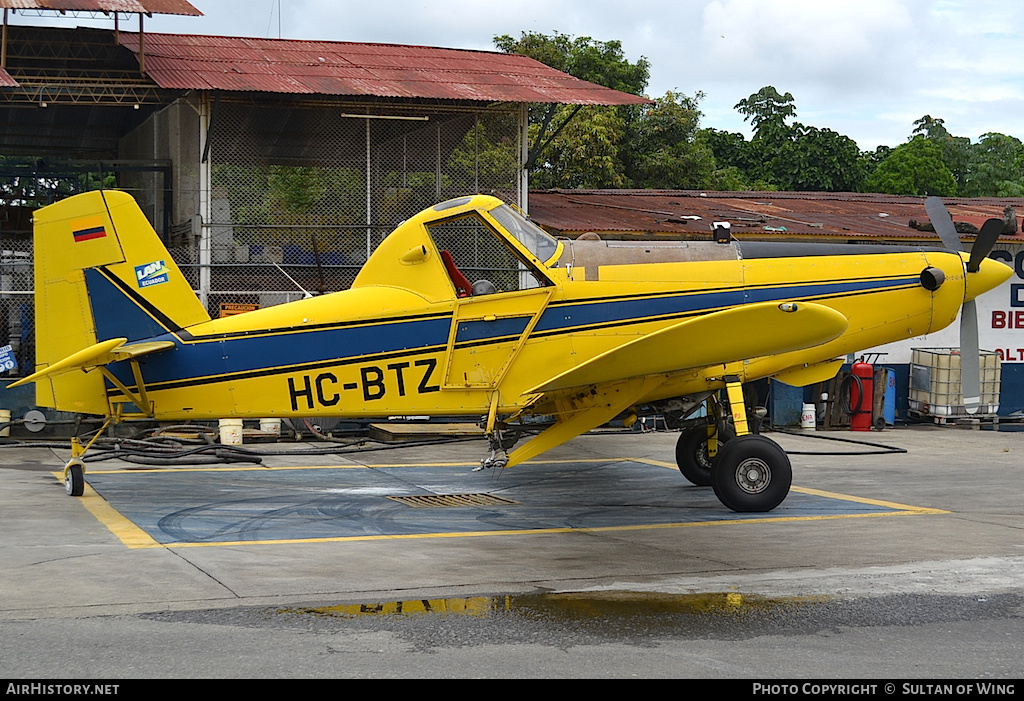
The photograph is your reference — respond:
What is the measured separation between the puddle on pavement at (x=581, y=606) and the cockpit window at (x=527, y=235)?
4.27 metres

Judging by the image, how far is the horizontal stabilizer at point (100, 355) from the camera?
10273 mm

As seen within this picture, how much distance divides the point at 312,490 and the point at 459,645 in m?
6.49

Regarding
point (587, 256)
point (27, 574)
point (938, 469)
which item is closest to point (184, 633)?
point (27, 574)

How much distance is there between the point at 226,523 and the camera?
32.1 ft

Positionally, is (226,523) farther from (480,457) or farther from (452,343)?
(480,457)

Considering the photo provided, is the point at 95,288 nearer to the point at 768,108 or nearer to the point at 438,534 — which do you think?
the point at 438,534

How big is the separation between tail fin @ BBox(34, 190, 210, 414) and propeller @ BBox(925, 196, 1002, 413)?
7.54 m

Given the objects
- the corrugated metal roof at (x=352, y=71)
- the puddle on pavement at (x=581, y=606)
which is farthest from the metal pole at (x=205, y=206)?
the puddle on pavement at (x=581, y=606)

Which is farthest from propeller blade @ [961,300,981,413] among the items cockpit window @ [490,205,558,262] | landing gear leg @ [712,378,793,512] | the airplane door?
the airplane door

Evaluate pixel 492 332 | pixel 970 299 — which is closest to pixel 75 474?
pixel 492 332

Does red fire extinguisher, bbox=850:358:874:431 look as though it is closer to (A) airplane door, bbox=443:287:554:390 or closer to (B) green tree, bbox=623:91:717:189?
(A) airplane door, bbox=443:287:554:390

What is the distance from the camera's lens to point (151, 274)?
35.9ft

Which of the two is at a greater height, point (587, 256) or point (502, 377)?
point (587, 256)

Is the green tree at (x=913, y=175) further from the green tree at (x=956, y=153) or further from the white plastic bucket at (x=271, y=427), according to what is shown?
the white plastic bucket at (x=271, y=427)
